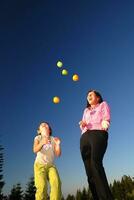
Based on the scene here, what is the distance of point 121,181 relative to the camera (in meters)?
55.9

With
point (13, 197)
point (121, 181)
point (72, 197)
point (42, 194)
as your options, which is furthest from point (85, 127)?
point (72, 197)

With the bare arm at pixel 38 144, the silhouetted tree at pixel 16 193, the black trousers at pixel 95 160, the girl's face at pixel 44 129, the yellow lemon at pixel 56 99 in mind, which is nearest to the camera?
the black trousers at pixel 95 160

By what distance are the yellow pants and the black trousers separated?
1024mm

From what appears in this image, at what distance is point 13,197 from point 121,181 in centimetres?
2699

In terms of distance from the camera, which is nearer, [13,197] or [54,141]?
[54,141]

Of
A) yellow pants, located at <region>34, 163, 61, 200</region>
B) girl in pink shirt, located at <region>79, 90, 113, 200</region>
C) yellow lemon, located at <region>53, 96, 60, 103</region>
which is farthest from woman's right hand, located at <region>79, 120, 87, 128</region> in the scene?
yellow lemon, located at <region>53, 96, 60, 103</region>

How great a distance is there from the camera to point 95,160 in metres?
6.05

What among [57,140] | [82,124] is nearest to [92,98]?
[82,124]

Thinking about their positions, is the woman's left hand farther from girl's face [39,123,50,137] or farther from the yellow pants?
the yellow pants

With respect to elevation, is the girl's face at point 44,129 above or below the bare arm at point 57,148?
above

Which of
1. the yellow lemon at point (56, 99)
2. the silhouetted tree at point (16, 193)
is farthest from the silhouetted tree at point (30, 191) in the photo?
the yellow lemon at point (56, 99)

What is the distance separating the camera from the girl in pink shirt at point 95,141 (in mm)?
5898

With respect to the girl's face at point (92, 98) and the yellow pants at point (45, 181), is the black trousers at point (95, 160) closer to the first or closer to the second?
the girl's face at point (92, 98)

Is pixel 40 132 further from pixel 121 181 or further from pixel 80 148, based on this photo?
pixel 121 181
